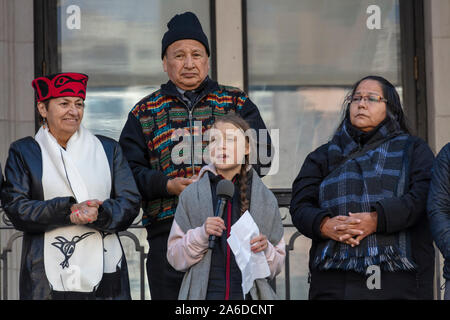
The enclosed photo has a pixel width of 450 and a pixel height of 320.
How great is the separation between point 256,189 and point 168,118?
982 millimetres

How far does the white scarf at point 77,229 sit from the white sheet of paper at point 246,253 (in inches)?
35.2

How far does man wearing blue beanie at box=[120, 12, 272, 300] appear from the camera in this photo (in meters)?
6.09

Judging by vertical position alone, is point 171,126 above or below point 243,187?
above

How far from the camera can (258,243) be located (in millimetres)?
5324

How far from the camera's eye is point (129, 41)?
9.23m

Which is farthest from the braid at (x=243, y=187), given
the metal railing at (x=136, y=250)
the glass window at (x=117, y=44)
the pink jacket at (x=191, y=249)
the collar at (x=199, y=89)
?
the glass window at (x=117, y=44)

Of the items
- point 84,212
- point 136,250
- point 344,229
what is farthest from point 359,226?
point 136,250

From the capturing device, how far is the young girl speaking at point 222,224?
5.35 meters

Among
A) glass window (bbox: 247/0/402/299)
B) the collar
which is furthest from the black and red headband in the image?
glass window (bbox: 247/0/402/299)

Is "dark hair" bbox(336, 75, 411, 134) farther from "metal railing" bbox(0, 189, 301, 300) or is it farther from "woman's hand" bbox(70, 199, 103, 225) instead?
"metal railing" bbox(0, 189, 301, 300)

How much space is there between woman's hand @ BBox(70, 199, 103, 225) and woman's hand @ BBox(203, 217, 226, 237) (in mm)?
759

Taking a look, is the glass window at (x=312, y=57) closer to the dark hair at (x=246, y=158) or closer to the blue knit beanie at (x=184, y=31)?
the blue knit beanie at (x=184, y=31)

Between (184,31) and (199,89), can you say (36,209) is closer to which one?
(199,89)

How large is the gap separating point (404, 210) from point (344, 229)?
14.5 inches
